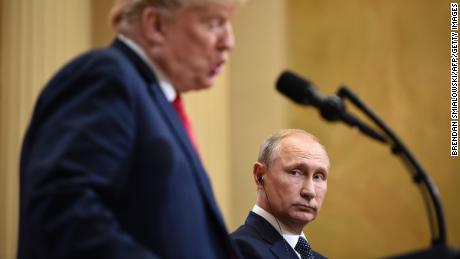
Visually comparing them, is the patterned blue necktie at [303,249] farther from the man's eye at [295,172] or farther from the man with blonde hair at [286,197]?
the man's eye at [295,172]

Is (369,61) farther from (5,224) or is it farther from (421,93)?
(5,224)

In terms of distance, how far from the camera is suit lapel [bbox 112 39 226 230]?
1917 millimetres

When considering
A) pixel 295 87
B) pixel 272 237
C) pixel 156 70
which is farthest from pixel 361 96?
pixel 156 70

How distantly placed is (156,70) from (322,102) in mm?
435

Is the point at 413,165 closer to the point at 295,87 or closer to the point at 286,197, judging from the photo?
the point at 295,87

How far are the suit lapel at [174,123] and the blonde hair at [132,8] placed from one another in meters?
0.06

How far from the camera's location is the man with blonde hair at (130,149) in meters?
1.68

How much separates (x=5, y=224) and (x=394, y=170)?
3.31m

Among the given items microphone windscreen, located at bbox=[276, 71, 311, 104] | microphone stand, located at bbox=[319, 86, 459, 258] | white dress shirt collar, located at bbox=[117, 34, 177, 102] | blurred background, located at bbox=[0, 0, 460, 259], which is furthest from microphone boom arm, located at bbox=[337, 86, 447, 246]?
blurred background, located at bbox=[0, 0, 460, 259]

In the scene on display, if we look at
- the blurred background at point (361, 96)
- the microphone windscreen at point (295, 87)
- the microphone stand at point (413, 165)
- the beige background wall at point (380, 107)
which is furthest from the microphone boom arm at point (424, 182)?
the beige background wall at point (380, 107)

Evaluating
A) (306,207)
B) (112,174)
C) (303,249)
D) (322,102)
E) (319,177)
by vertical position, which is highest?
(322,102)

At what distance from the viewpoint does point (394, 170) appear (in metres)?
6.42

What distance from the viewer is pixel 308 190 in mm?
3355

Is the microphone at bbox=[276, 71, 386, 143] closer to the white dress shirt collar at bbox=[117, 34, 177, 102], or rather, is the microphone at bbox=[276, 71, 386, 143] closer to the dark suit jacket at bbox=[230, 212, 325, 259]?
the white dress shirt collar at bbox=[117, 34, 177, 102]
